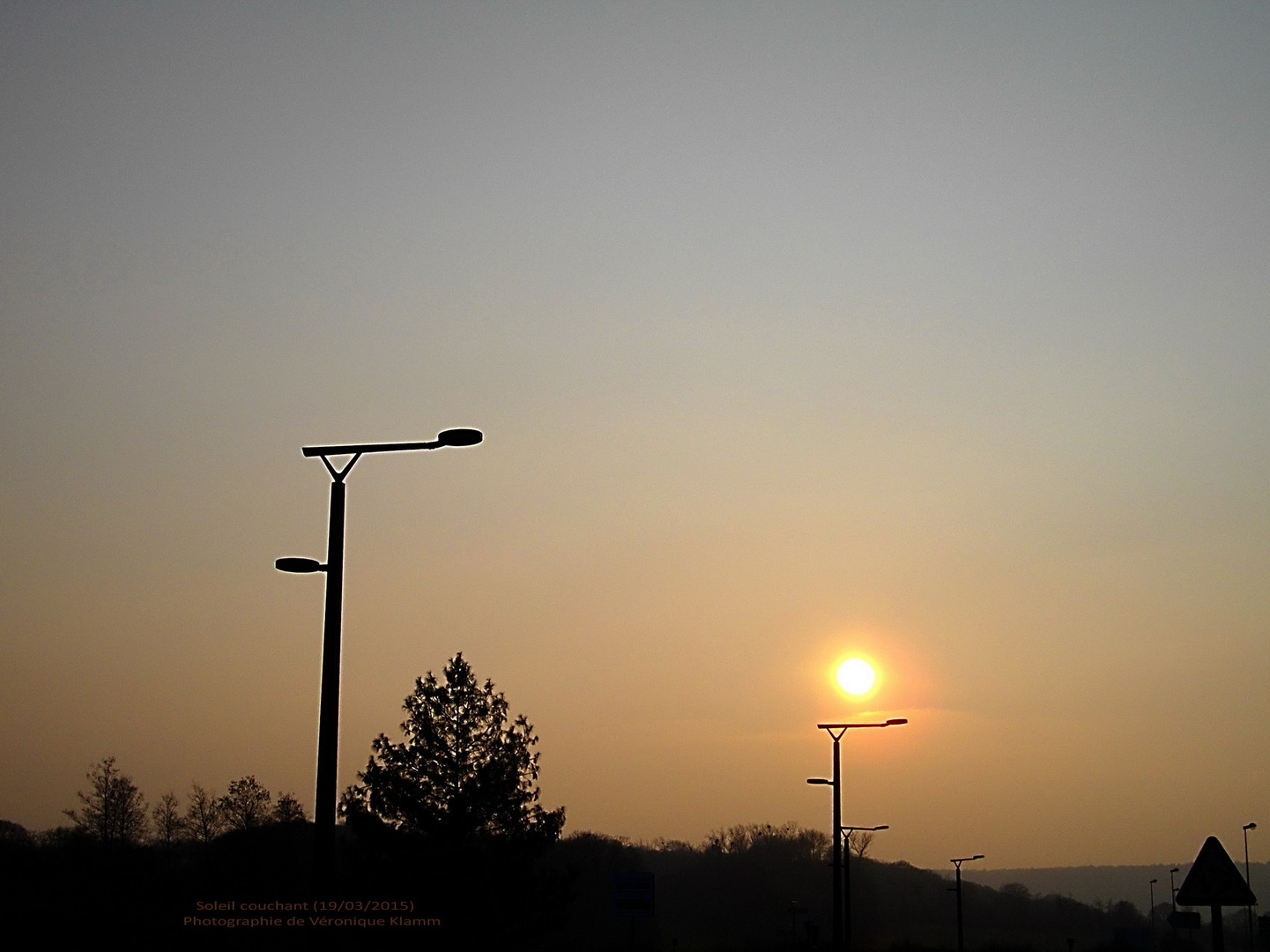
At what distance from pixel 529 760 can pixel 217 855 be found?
2308cm

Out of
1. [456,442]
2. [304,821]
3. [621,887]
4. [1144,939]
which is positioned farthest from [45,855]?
[1144,939]

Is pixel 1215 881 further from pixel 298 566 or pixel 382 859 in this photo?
pixel 382 859

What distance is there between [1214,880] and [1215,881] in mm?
25

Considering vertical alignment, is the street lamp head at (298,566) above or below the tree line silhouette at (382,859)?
above

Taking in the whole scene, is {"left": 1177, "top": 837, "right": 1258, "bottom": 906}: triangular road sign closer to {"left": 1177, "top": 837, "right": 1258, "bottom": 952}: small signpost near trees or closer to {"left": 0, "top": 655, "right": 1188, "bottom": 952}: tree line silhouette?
{"left": 1177, "top": 837, "right": 1258, "bottom": 952}: small signpost near trees

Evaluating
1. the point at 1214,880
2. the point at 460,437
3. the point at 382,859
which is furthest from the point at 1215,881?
the point at 382,859

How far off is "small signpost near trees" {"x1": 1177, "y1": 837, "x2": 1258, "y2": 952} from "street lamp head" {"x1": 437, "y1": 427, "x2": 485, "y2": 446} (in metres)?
10.7

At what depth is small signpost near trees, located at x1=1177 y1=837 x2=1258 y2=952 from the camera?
1684 centimetres

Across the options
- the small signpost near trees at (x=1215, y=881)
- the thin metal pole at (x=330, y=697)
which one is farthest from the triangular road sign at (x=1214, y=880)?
the thin metal pole at (x=330, y=697)

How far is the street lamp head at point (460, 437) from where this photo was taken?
17.3 meters

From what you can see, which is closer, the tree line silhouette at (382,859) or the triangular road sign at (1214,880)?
the triangular road sign at (1214,880)

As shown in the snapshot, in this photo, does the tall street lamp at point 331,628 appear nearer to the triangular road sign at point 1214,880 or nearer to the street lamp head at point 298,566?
the street lamp head at point 298,566

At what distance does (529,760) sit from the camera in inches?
2137

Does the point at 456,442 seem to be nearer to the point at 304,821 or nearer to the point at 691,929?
the point at 304,821
